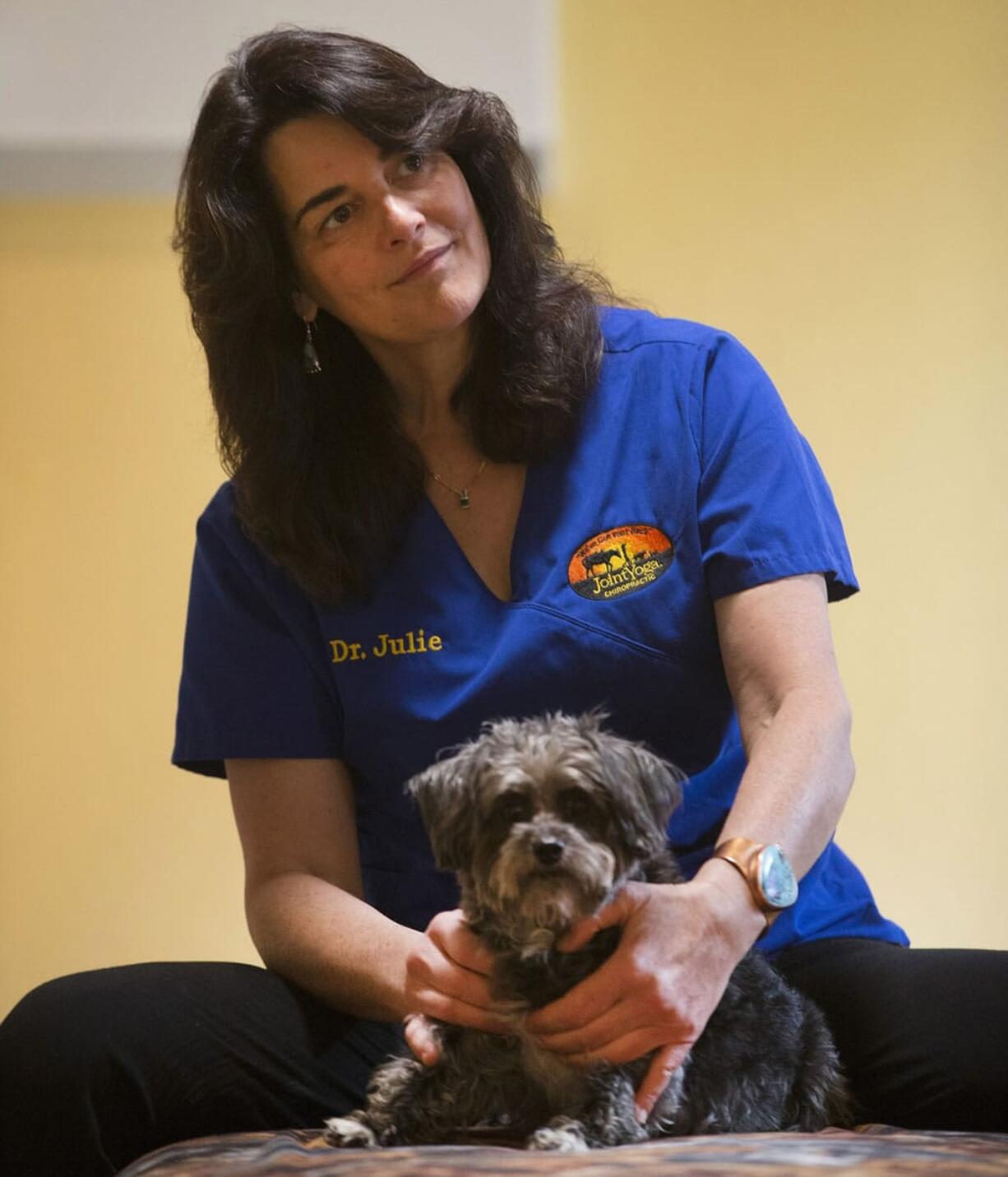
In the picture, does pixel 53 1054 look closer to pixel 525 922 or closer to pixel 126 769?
pixel 525 922

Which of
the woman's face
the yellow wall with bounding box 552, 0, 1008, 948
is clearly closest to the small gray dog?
the woman's face

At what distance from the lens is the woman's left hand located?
129 cm

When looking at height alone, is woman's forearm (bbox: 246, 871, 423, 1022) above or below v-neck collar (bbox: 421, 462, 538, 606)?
below

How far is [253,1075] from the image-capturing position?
60.0 inches

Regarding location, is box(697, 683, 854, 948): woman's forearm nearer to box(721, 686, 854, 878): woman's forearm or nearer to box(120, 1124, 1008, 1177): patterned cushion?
box(721, 686, 854, 878): woman's forearm

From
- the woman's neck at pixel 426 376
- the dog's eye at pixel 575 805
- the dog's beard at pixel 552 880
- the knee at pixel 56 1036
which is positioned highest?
the woman's neck at pixel 426 376

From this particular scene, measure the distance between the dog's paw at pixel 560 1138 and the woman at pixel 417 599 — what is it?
173 mm

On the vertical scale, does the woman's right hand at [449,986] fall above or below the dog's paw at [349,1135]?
above

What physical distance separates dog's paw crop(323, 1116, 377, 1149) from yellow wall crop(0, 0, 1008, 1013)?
1.63m

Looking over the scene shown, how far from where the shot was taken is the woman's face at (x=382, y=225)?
172 cm

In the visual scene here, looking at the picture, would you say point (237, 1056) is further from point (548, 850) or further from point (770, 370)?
point (770, 370)

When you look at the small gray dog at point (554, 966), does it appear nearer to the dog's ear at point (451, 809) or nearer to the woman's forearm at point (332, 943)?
the dog's ear at point (451, 809)

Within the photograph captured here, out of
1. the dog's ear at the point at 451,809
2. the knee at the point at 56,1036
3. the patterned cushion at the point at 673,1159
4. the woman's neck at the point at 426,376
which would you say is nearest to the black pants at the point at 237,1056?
the knee at the point at 56,1036

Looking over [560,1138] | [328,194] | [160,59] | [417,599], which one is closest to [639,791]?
[560,1138]
